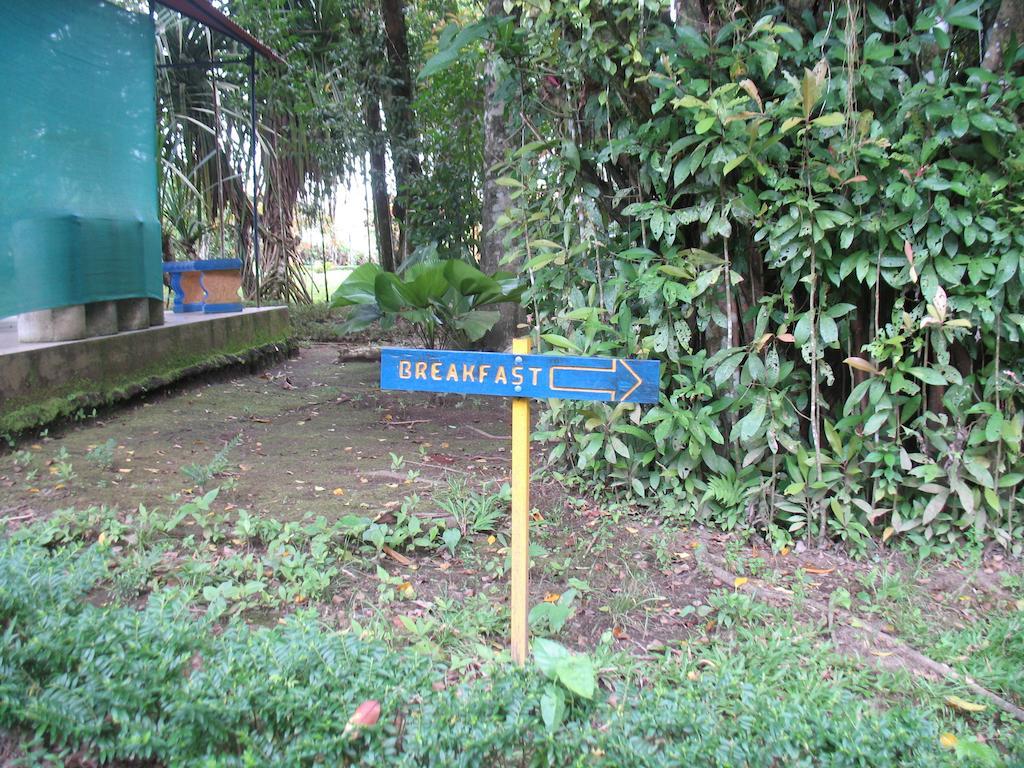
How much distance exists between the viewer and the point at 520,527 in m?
2.43

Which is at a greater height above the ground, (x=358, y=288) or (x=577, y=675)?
(x=358, y=288)

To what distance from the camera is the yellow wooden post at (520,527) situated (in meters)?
2.41

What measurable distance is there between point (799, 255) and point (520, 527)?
5.53 ft

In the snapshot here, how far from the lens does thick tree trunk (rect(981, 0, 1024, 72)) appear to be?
327cm

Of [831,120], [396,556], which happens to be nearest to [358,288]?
[396,556]

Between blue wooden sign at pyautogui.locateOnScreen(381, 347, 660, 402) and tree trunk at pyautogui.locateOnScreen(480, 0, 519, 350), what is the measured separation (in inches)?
128

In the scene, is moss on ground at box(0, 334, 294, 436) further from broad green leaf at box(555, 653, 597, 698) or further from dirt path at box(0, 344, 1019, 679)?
broad green leaf at box(555, 653, 597, 698)

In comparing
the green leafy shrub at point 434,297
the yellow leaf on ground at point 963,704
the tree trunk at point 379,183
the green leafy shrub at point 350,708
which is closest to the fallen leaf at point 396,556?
the green leafy shrub at point 350,708

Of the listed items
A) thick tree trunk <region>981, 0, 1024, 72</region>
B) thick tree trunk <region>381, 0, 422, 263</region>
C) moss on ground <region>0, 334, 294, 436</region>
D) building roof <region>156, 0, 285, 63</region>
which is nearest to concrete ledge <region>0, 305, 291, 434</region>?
moss on ground <region>0, 334, 294, 436</region>

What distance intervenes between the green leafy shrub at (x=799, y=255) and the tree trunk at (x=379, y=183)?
246 inches

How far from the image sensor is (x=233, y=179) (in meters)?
10.3

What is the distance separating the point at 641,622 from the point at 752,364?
1.17 m

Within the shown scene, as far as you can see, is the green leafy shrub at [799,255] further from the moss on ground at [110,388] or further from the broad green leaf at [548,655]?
the moss on ground at [110,388]

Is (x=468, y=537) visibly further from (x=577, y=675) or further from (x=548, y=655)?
(x=577, y=675)
